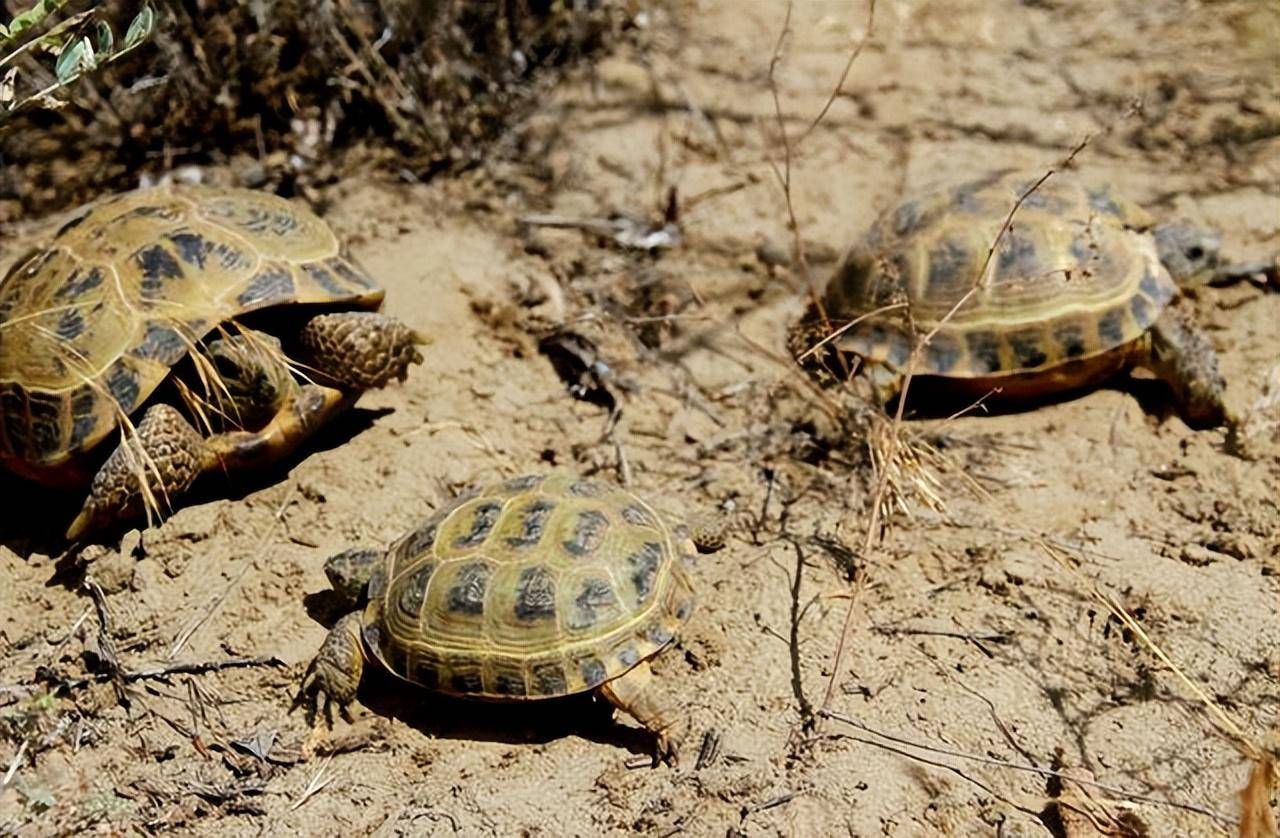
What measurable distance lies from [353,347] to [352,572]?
960 millimetres

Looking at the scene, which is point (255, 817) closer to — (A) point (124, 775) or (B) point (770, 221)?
(A) point (124, 775)

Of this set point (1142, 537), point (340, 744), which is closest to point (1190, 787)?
point (1142, 537)

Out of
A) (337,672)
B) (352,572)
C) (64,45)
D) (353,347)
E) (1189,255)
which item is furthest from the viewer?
(1189,255)

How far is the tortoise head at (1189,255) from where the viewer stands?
4.98 metres

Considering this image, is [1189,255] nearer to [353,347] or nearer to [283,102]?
[353,347]

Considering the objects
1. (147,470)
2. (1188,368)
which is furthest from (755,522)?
(147,470)

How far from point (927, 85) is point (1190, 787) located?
4102 mm

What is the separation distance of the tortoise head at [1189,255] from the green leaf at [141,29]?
380cm

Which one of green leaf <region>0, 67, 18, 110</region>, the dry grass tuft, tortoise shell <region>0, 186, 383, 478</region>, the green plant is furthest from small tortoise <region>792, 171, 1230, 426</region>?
green leaf <region>0, 67, 18, 110</region>

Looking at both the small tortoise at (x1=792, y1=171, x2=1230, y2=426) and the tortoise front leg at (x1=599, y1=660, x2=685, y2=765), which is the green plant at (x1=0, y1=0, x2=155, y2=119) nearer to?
the tortoise front leg at (x1=599, y1=660, x2=685, y2=765)

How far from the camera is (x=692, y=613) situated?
385 cm

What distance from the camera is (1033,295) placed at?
4.73 m

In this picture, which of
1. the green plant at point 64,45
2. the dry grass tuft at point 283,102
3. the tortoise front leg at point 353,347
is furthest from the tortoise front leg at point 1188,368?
the green plant at point 64,45

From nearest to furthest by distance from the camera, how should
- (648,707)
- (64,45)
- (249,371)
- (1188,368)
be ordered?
(64,45) < (648,707) < (249,371) < (1188,368)
